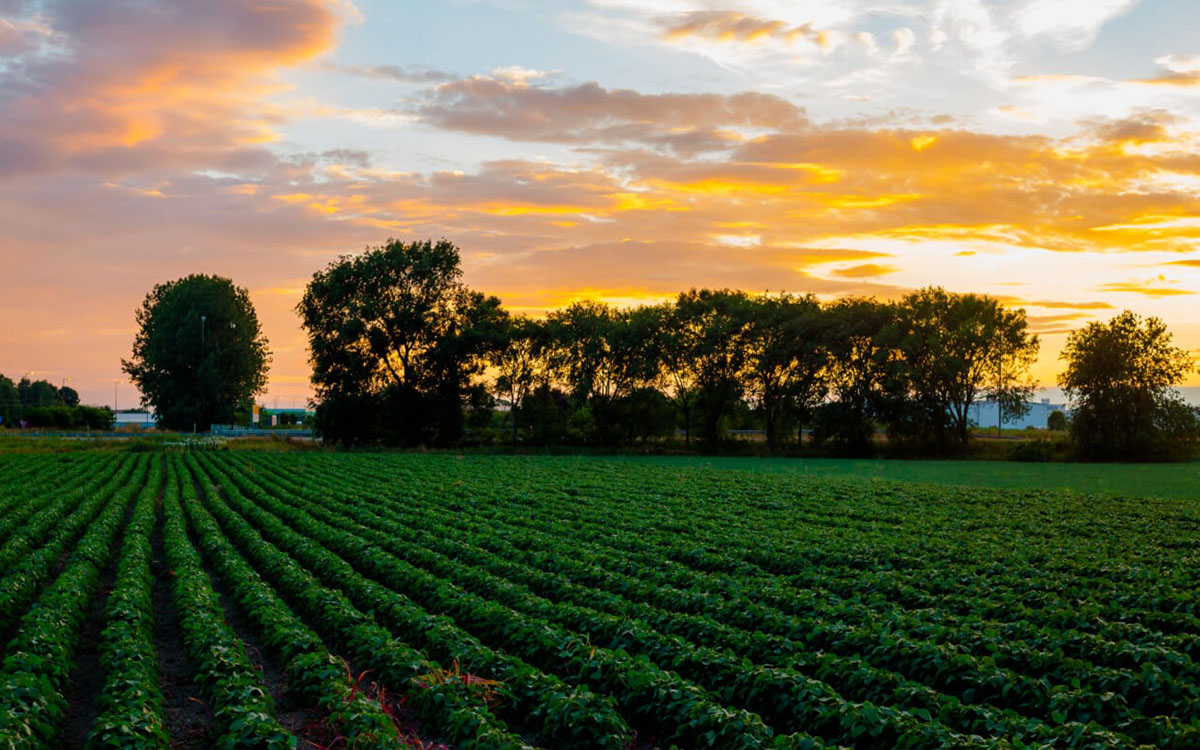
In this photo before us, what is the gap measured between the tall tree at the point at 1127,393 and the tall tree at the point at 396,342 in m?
51.5

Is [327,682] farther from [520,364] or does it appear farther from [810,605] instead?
[520,364]

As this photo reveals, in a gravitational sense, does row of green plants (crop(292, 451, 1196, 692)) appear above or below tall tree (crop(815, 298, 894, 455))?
below

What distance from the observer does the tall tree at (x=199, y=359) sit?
107375 mm

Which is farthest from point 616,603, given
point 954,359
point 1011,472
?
point 954,359

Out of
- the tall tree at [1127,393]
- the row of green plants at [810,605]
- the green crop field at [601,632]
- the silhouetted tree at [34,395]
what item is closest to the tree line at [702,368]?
the tall tree at [1127,393]

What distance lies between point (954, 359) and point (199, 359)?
3444 inches

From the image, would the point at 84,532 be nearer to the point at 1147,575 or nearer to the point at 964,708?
the point at 964,708

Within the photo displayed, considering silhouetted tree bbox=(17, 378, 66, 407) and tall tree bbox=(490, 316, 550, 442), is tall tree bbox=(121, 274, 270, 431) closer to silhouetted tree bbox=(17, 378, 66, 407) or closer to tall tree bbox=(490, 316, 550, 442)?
tall tree bbox=(490, 316, 550, 442)

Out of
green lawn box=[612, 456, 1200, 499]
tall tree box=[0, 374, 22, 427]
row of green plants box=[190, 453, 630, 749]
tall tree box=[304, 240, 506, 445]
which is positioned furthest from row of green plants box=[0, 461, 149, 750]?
tall tree box=[0, 374, 22, 427]

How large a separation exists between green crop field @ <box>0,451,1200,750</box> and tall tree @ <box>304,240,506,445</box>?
165 feet

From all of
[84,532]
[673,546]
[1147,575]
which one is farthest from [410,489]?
[1147,575]

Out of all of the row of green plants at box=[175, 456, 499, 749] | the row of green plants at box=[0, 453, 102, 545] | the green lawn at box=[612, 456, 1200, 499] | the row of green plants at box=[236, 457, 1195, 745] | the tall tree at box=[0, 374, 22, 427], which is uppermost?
the tall tree at box=[0, 374, 22, 427]

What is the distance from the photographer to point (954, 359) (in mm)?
73000

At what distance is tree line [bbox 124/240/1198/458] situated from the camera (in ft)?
243
